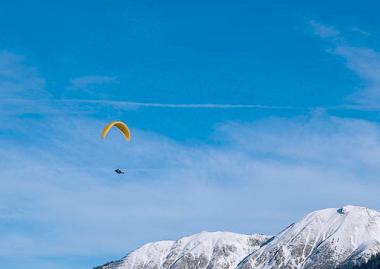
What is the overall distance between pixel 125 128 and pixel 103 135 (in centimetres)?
870

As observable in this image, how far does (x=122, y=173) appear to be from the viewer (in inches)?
4665

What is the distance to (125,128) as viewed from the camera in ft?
454

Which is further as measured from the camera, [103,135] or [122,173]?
[103,135]

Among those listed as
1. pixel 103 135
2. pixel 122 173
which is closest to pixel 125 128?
pixel 103 135

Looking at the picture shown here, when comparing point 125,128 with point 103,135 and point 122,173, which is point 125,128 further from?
point 122,173

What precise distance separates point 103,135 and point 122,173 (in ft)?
46.0

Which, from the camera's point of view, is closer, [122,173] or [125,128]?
[122,173]

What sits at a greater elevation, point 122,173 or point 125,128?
point 125,128

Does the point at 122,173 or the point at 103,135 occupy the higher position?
the point at 103,135

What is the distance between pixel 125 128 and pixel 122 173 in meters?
21.2
